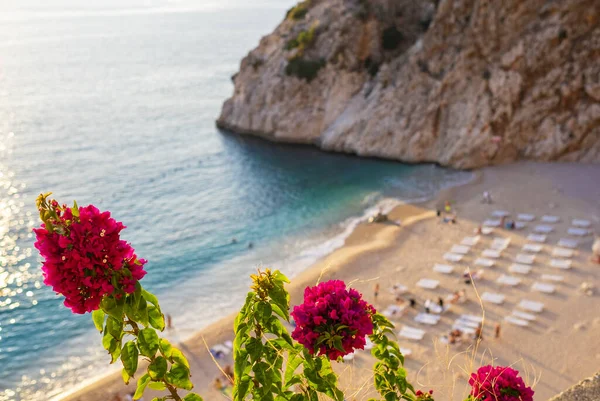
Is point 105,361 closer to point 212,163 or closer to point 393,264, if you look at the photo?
point 393,264

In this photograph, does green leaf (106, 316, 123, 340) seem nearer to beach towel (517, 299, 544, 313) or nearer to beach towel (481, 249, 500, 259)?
beach towel (517, 299, 544, 313)

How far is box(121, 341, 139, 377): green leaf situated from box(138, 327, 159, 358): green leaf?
0.17 ft

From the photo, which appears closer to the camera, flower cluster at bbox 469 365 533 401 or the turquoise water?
flower cluster at bbox 469 365 533 401

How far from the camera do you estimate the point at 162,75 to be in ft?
302

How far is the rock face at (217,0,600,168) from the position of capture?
1606 inches

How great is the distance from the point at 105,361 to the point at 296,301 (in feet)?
29.4

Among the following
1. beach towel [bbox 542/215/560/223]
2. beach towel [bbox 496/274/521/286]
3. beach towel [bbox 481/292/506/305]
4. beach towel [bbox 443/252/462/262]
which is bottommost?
beach towel [bbox 481/292/506/305]

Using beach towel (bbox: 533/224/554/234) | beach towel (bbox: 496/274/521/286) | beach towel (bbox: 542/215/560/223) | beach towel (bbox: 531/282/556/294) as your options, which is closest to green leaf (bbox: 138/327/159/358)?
beach towel (bbox: 531/282/556/294)

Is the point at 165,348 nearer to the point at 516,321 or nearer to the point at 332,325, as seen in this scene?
the point at 332,325

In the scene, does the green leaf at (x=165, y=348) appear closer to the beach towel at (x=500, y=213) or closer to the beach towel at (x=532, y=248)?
the beach towel at (x=532, y=248)

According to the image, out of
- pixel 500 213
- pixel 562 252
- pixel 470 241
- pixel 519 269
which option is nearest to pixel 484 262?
pixel 519 269

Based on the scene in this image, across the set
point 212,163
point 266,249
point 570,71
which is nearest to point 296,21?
point 212,163

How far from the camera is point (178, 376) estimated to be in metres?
4.14

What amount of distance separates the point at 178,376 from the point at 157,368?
0.20 metres
